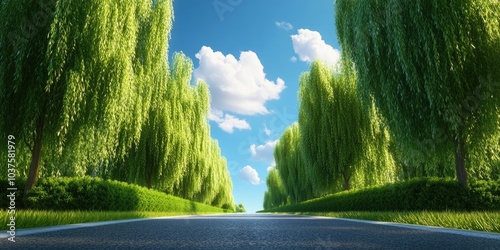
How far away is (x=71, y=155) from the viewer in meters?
9.26

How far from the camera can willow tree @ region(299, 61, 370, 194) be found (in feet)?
56.3

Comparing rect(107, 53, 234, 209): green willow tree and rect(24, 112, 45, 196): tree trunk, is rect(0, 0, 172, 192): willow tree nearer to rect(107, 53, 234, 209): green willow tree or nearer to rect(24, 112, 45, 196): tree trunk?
rect(24, 112, 45, 196): tree trunk

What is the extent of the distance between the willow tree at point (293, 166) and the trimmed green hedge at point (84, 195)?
17.0 metres

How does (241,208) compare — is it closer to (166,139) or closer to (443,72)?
(166,139)

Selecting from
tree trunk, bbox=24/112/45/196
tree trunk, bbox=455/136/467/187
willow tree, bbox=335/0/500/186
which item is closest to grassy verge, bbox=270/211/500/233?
willow tree, bbox=335/0/500/186

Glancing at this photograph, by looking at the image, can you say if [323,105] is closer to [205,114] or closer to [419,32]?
[205,114]

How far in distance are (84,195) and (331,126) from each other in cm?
1153

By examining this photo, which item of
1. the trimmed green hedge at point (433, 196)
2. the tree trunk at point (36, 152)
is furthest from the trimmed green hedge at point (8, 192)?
the trimmed green hedge at point (433, 196)

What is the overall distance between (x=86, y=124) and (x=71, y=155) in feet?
3.74

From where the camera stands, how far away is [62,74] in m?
8.24

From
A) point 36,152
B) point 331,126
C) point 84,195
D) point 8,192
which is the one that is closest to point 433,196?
point 331,126

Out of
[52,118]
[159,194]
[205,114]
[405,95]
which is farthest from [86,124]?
[205,114]

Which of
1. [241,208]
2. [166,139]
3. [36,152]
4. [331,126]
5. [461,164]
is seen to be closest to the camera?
[36,152]

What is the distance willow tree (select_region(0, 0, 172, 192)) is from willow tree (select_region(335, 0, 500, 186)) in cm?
696
